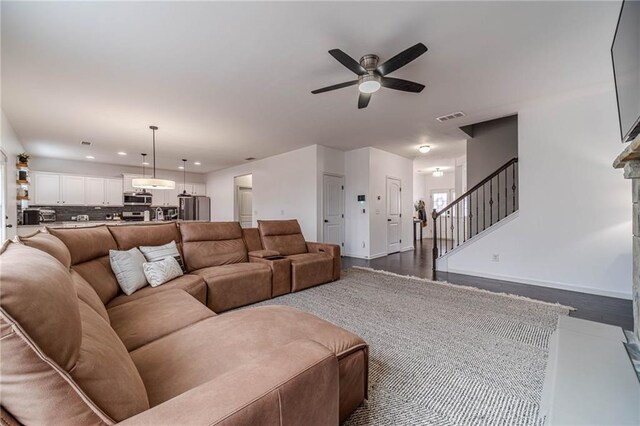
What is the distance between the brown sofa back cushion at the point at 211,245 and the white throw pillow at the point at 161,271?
382 millimetres

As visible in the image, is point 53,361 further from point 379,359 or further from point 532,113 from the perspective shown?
point 532,113

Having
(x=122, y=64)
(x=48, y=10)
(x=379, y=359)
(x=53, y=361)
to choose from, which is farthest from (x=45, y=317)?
(x=122, y=64)

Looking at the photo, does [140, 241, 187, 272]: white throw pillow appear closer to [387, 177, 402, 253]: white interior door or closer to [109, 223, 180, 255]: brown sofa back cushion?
[109, 223, 180, 255]: brown sofa back cushion

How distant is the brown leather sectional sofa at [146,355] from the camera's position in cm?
53

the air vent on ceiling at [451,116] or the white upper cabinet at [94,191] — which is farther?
the white upper cabinet at [94,191]

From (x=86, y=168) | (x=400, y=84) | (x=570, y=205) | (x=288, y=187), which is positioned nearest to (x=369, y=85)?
(x=400, y=84)

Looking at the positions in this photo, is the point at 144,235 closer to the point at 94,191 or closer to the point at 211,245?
the point at 211,245

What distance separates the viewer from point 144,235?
2.74 m

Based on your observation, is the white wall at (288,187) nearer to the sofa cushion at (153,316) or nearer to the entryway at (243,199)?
the entryway at (243,199)

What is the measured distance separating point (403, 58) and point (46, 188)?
8744mm

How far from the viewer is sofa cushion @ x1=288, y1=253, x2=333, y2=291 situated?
11.4ft

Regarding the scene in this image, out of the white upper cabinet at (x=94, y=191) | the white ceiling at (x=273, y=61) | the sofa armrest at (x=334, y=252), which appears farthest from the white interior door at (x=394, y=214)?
the white upper cabinet at (x=94, y=191)

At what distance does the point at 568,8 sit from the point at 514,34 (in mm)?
346

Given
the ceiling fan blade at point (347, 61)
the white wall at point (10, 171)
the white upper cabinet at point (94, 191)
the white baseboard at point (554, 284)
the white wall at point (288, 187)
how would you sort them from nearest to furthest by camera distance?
the ceiling fan blade at point (347, 61) → the white baseboard at point (554, 284) → the white wall at point (10, 171) → the white wall at point (288, 187) → the white upper cabinet at point (94, 191)
